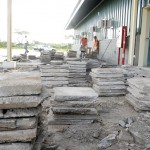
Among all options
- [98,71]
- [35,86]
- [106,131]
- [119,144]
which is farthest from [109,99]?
[35,86]

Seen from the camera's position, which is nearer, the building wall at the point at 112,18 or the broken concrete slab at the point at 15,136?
the broken concrete slab at the point at 15,136

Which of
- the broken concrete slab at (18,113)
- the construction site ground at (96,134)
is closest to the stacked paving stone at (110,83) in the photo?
the construction site ground at (96,134)

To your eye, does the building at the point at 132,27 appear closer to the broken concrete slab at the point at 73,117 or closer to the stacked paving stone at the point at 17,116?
the broken concrete slab at the point at 73,117

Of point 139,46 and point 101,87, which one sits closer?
point 101,87

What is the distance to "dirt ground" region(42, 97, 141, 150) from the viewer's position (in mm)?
3979

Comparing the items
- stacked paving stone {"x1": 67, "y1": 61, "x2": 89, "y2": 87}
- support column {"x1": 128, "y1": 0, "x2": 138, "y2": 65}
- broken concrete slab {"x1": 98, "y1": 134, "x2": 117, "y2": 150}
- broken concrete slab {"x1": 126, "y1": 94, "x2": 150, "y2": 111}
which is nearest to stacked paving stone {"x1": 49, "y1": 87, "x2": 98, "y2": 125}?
broken concrete slab {"x1": 98, "y1": 134, "x2": 117, "y2": 150}

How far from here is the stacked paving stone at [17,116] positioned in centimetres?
275

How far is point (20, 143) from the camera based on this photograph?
9.15 ft

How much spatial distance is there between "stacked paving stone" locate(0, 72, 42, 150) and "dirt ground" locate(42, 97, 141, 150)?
0.91 m

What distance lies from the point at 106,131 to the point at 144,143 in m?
0.83

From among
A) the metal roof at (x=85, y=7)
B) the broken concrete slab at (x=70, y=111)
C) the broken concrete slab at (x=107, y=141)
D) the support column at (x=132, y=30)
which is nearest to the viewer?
the broken concrete slab at (x=107, y=141)

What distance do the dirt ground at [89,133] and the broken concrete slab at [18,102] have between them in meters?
1.08

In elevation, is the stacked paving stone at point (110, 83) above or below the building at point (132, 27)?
below

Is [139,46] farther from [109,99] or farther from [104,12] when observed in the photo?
[104,12]
